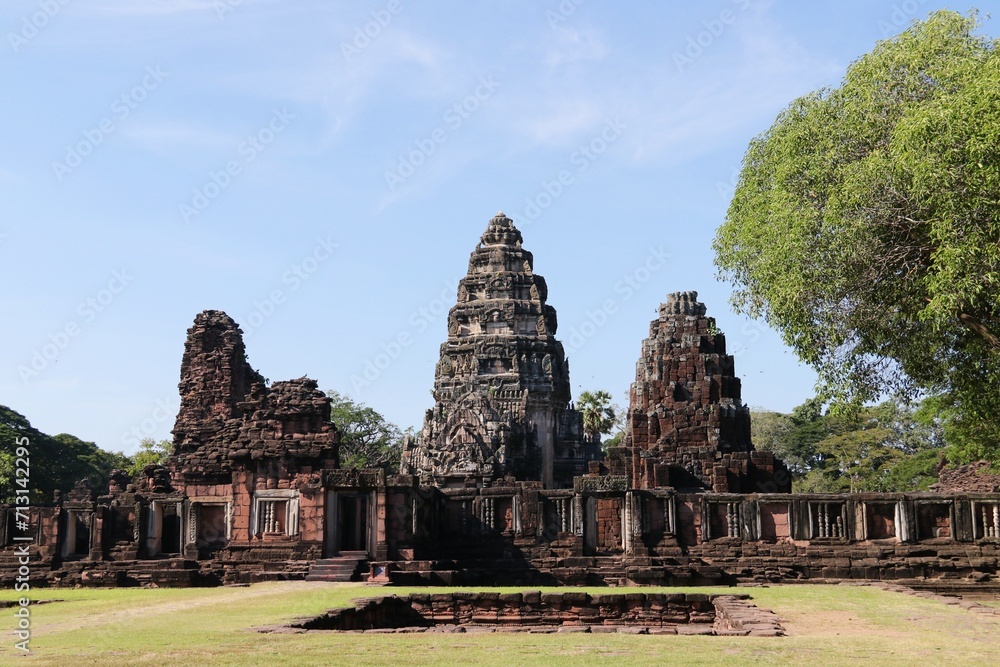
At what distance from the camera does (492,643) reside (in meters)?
12.9

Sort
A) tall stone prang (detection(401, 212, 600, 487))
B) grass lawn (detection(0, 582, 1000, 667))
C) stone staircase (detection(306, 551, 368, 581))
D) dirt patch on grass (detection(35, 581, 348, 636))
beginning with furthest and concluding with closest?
tall stone prang (detection(401, 212, 600, 487))
stone staircase (detection(306, 551, 368, 581))
dirt patch on grass (detection(35, 581, 348, 636))
grass lawn (detection(0, 582, 1000, 667))

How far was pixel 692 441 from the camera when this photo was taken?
33594 millimetres

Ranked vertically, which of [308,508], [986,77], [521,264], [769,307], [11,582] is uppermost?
[521,264]

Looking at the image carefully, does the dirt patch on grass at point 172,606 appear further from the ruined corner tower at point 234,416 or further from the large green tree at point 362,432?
the large green tree at point 362,432

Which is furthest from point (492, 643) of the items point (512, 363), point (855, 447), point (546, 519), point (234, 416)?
point (855, 447)

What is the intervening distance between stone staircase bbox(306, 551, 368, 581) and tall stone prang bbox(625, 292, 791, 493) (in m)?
9.36

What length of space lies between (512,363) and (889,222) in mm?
45461

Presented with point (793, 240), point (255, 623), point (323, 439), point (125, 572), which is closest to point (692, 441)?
point (323, 439)

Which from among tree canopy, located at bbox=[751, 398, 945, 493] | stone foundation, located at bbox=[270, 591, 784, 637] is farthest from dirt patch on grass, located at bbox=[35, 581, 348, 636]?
tree canopy, located at bbox=[751, 398, 945, 493]

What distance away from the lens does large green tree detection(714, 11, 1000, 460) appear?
18.3m

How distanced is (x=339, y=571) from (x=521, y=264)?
4559cm

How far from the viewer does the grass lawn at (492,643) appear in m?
11.4

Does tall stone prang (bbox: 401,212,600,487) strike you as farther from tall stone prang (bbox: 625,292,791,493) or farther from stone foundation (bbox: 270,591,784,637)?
stone foundation (bbox: 270,591,784,637)

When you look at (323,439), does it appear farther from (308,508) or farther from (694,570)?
(694,570)
